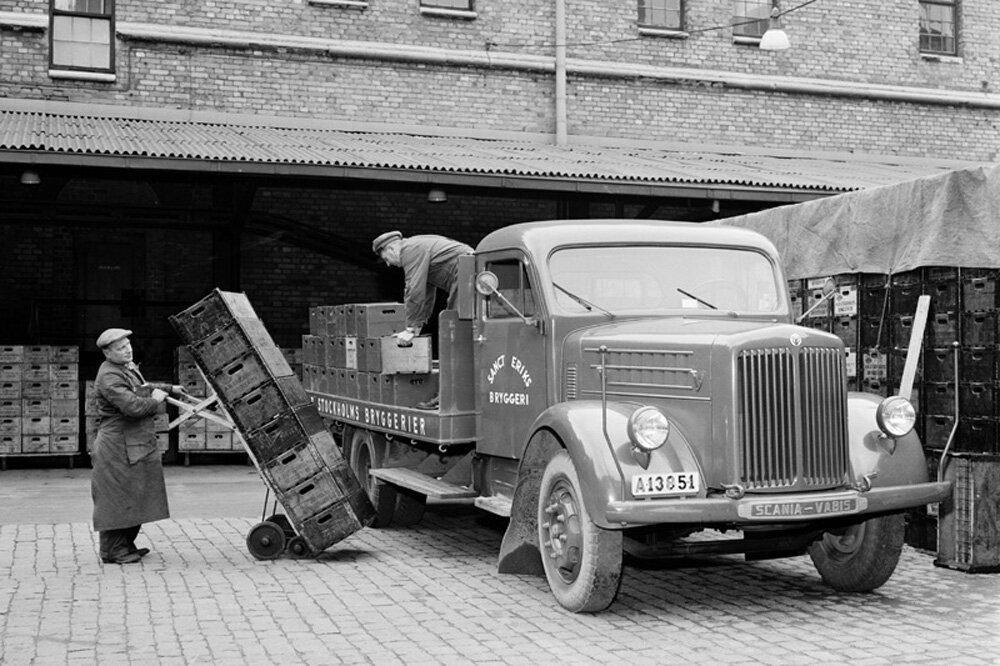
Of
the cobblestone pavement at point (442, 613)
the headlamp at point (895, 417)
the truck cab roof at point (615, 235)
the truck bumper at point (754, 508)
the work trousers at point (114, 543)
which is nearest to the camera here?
the cobblestone pavement at point (442, 613)

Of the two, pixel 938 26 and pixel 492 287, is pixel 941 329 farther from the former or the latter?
pixel 938 26

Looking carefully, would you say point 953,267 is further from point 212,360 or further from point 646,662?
point 212,360

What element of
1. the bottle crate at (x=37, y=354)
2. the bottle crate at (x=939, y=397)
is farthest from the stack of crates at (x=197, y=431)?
the bottle crate at (x=939, y=397)

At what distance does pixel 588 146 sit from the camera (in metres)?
18.2

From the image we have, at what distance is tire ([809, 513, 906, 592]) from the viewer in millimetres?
6945

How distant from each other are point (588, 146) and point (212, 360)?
Result: 10802mm

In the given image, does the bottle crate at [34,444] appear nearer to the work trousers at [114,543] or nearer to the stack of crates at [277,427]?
the work trousers at [114,543]

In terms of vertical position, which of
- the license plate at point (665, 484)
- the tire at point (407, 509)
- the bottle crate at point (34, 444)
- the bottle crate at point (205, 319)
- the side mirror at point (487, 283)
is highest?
the side mirror at point (487, 283)

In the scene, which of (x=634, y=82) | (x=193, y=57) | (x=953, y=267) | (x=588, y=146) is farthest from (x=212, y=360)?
(x=634, y=82)

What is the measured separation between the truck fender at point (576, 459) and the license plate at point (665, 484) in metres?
0.09

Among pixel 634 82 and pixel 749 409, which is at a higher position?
pixel 634 82

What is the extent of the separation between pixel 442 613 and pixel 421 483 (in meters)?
1.90

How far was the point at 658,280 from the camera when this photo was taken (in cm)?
755

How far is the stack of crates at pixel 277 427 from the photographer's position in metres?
8.23
